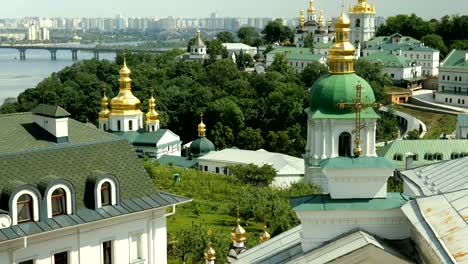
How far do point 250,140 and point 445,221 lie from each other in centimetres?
4443

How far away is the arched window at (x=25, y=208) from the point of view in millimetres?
14125

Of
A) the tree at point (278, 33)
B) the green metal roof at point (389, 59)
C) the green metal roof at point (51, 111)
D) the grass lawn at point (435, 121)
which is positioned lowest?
the grass lawn at point (435, 121)

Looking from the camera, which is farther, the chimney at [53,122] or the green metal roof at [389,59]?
the green metal roof at [389,59]

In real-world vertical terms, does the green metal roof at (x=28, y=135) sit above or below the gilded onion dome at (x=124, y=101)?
above

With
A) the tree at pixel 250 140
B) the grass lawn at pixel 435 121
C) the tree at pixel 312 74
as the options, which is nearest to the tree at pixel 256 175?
the tree at pixel 250 140

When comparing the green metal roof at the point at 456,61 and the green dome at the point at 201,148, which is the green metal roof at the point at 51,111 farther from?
the green metal roof at the point at 456,61

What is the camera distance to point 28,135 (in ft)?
51.6

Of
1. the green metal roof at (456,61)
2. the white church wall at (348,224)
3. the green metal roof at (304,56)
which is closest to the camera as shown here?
the white church wall at (348,224)

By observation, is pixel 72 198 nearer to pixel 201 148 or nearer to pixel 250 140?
pixel 201 148

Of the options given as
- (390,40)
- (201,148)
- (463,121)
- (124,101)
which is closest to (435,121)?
(463,121)

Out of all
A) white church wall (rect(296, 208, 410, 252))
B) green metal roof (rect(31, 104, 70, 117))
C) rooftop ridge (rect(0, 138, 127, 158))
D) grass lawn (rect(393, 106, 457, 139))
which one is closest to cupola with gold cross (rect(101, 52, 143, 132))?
grass lawn (rect(393, 106, 457, 139))

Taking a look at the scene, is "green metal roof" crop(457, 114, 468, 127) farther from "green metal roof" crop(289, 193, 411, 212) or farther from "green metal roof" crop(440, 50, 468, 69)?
"green metal roof" crop(289, 193, 411, 212)

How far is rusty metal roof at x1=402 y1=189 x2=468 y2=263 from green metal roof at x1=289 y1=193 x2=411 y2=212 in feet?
1.16

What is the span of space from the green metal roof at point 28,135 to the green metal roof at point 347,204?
5338 mm
